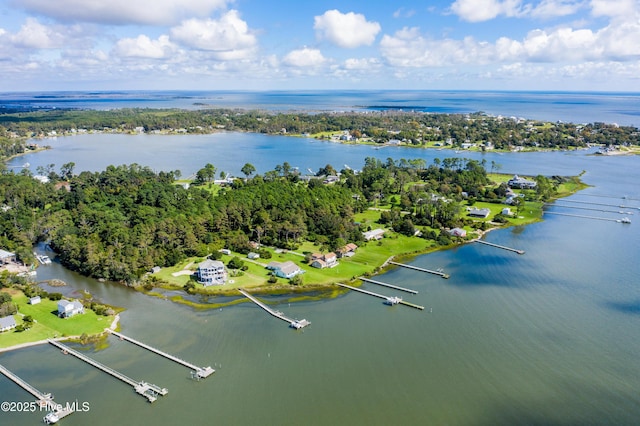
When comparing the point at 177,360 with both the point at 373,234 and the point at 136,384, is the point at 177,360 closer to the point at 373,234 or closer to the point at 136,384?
the point at 136,384

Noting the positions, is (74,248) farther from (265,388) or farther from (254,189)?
(265,388)

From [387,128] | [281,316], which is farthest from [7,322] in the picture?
[387,128]

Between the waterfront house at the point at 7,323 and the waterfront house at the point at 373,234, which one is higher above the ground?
the waterfront house at the point at 373,234

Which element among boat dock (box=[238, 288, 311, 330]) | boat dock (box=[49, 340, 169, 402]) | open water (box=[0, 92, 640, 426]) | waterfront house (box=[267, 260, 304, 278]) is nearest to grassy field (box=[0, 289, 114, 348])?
open water (box=[0, 92, 640, 426])

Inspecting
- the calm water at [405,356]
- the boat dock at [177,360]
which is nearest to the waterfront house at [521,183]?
the calm water at [405,356]

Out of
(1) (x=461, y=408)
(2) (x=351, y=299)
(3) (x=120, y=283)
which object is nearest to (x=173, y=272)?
(3) (x=120, y=283)

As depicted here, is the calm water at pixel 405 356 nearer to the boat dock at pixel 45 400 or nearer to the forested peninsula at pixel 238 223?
the boat dock at pixel 45 400

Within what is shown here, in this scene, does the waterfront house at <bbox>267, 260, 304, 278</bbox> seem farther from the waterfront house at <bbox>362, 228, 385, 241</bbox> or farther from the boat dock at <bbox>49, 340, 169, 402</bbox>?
the boat dock at <bbox>49, 340, 169, 402</bbox>
